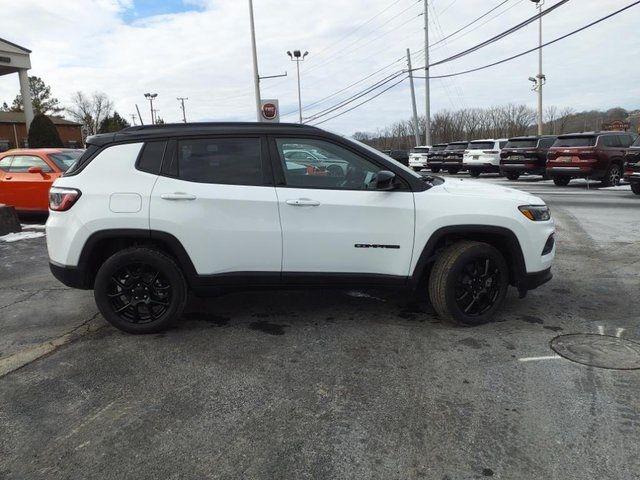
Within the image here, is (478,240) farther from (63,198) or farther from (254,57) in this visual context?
(254,57)

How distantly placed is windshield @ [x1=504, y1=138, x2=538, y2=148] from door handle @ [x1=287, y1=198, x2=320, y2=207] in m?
17.2

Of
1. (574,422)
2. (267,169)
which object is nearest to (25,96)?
→ (267,169)

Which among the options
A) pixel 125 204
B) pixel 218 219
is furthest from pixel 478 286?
pixel 125 204

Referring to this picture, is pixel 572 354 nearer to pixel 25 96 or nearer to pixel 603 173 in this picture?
pixel 603 173

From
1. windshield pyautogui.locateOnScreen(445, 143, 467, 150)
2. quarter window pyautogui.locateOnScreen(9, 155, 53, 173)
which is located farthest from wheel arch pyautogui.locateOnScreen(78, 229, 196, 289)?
windshield pyautogui.locateOnScreen(445, 143, 467, 150)

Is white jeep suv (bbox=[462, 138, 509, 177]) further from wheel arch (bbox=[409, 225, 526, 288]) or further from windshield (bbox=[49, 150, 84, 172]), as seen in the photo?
wheel arch (bbox=[409, 225, 526, 288])

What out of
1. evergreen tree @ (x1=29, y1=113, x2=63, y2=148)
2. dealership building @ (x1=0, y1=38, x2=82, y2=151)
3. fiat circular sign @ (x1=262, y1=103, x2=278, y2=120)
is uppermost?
dealership building @ (x1=0, y1=38, x2=82, y2=151)

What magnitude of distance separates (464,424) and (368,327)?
161 centimetres

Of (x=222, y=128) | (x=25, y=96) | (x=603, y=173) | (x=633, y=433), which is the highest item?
(x=25, y=96)

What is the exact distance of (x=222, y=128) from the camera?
4.37 m

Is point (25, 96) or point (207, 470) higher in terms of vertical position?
point (25, 96)

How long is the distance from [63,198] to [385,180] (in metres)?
2.63

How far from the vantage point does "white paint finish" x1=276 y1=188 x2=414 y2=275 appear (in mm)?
4188

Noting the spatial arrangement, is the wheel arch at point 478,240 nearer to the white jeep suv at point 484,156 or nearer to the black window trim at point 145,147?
the black window trim at point 145,147
